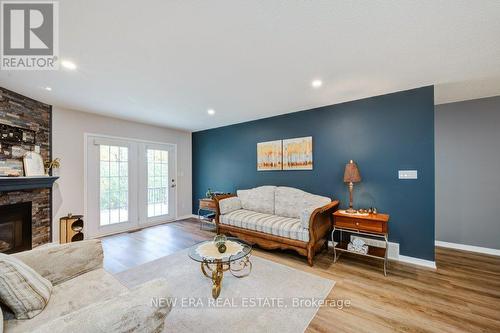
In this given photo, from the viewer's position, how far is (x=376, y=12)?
1494 millimetres

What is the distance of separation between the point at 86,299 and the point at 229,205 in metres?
2.76

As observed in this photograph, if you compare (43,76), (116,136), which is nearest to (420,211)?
(43,76)

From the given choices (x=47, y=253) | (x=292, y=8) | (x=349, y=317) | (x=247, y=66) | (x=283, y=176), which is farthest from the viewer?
(x=283, y=176)

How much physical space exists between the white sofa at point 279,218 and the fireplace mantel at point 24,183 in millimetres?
2717

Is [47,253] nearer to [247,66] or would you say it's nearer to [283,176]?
[247,66]

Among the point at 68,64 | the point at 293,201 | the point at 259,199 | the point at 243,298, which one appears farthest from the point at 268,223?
the point at 68,64

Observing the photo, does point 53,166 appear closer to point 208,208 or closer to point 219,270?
point 208,208

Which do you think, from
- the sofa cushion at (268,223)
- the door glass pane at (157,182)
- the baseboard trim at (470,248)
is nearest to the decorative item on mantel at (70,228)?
the door glass pane at (157,182)

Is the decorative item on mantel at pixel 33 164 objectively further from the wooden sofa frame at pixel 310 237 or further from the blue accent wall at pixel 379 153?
the blue accent wall at pixel 379 153

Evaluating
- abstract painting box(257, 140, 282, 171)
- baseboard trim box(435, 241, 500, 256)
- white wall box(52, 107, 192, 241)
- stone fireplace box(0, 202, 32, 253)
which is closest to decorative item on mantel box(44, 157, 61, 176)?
white wall box(52, 107, 192, 241)

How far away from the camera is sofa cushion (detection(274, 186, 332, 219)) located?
3.49 meters

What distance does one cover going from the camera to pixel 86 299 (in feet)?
4.35

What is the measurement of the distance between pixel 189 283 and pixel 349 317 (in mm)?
1680

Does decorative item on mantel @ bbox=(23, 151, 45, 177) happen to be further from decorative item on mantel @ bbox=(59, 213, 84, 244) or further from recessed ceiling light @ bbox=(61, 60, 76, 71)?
recessed ceiling light @ bbox=(61, 60, 76, 71)
